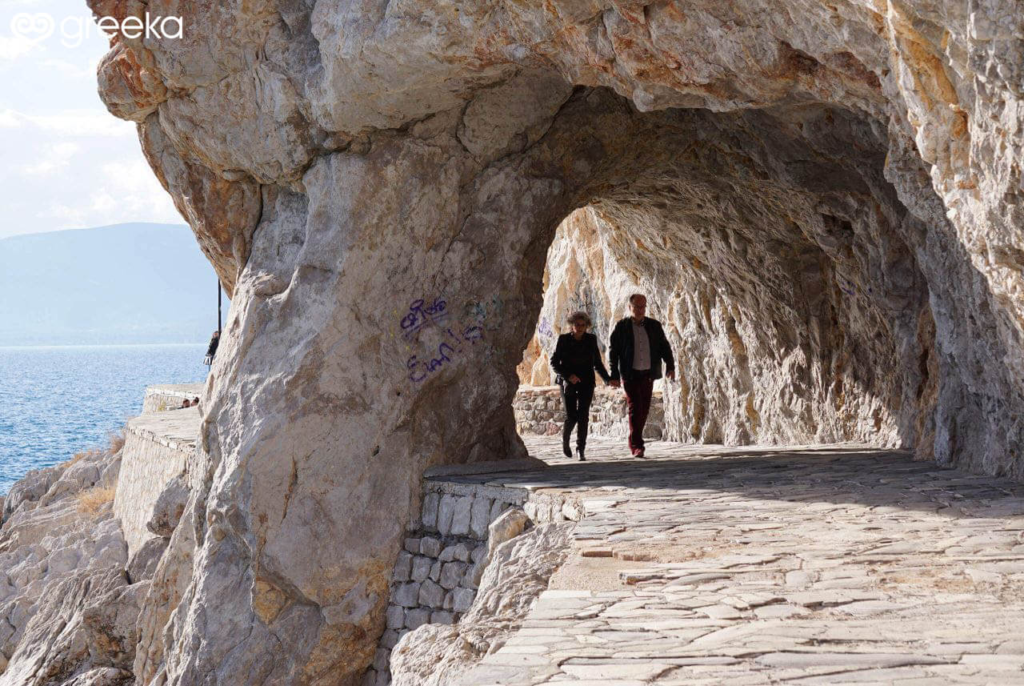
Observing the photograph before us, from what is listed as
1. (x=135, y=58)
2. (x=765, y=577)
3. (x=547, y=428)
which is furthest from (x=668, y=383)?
(x=765, y=577)

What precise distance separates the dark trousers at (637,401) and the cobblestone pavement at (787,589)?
2814 mm

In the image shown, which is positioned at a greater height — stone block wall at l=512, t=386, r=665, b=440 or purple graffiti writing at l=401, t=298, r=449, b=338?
purple graffiti writing at l=401, t=298, r=449, b=338

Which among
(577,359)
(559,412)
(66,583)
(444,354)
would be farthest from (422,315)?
(559,412)

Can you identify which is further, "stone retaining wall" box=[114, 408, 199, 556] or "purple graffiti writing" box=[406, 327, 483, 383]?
"stone retaining wall" box=[114, 408, 199, 556]

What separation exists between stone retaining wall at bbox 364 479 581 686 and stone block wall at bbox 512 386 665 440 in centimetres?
903

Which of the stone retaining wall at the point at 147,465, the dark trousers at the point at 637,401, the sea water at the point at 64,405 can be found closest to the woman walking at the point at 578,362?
the dark trousers at the point at 637,401

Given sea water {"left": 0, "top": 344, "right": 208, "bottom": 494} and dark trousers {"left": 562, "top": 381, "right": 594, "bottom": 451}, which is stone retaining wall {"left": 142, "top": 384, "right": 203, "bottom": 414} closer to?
sea water {"left": 0, "top": 344, "right": 208, "bottom": 494}

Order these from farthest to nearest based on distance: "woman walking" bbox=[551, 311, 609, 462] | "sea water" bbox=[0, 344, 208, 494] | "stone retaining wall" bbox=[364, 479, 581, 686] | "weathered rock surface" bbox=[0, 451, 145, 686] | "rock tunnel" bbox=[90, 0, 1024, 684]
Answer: "sea water" bbox=[0, 344, 208, 494], "weathered rock surface" bbox=[0, 451, 145, 686], "woman walking" bbox=[551, 311, 609, 462], "stone retaining wall" bbox=[364, 479, 581, 686], "rock tunnel" bbox=[90, 0, 1024, 684]

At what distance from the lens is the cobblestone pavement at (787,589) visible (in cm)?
320

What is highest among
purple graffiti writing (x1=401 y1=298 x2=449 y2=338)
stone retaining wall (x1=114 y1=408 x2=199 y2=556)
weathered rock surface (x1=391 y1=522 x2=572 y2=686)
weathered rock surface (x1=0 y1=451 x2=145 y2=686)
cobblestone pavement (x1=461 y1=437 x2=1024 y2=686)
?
purple graffiti writing (x1=401 y1=298 x2=449 y2=338)

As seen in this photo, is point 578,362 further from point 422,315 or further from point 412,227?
point 412,227

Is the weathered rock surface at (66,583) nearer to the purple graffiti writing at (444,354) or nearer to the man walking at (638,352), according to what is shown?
the purple graffiti writing at (444,354)

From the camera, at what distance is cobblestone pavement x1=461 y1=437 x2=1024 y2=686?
3195 mm

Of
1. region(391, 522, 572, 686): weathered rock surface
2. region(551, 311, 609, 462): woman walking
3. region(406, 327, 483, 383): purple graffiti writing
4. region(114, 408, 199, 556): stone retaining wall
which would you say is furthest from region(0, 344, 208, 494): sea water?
region(391, 522, 572, 686): weathered rock surface
